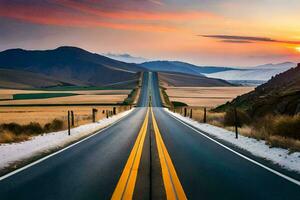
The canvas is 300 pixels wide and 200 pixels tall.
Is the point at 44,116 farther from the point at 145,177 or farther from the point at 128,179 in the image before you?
the point at 128,179

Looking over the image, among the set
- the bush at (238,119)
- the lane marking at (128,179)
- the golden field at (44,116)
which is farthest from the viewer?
the golden field at (44,116)

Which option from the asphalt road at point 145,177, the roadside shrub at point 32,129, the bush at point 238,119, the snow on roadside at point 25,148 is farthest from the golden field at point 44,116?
the asphalt road at point 145,177

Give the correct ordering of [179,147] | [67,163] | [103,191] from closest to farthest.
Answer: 1. [103,191]
2. [67,163]
3. [179,147]

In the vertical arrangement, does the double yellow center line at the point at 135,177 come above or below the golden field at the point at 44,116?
above

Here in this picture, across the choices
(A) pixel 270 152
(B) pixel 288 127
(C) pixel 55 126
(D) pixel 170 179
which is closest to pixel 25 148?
(D) pixel 170 179

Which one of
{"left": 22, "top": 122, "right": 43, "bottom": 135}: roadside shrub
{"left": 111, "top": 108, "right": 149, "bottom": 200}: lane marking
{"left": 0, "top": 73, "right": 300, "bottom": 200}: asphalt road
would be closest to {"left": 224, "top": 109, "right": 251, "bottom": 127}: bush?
{"left": 22, "top": 122, "right": 43, "bottom": 135}: roadside shrub

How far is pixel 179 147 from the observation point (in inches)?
652

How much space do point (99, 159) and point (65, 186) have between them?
4.16m

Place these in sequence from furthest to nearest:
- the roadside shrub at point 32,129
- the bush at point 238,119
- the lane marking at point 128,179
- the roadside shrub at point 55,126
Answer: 1. the bush at point 238,119
2. the roadside shrub at point 55,126
3. the roadside shrub at point 32,129
4. the lane marking at point 128,179

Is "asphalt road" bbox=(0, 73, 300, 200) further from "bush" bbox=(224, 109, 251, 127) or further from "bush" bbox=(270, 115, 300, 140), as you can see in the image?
"bush" bbox=(224, 109, 251, 127)

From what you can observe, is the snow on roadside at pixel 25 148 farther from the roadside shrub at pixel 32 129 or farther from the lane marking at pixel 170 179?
the roadside shrub at pixel 32 129

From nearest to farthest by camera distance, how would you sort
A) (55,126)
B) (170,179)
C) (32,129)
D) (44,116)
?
(170,179)
(32,129)
(55,126)
(44,116)

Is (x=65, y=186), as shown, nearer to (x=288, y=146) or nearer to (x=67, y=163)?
(x=67, y=163)

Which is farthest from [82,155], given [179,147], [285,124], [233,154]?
[285,124]
